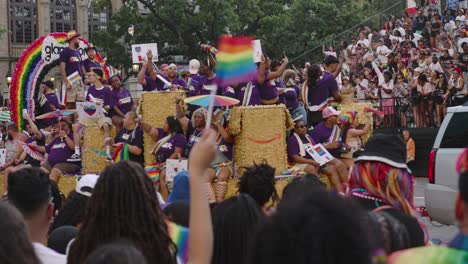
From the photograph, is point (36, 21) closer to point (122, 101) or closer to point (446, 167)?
point (122, 101)

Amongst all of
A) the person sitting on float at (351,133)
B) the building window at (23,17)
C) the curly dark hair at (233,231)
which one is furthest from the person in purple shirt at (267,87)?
the building window at (23,17)

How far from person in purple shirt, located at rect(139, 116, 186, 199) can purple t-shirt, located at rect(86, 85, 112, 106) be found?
2.46 meters

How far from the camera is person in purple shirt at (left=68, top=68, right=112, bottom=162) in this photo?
570 inches

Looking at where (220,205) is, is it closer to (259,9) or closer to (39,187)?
(39,187)

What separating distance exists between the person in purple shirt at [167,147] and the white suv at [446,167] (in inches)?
144

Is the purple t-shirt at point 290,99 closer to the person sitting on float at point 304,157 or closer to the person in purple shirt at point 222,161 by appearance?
the person sitting on float at point 304,157

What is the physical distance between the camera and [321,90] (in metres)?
13.5

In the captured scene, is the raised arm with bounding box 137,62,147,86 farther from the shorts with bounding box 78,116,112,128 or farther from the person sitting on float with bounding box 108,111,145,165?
the person sitting on float with bounding box 108,111,145,165

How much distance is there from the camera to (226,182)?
486 inches

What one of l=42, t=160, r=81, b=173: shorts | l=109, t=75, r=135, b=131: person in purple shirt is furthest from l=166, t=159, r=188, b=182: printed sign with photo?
l=109, t=75, r=135, b=131: person in purple shirt

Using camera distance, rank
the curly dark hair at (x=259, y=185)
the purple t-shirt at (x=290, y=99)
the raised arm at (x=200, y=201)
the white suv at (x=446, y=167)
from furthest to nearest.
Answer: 1. the purple t-shirt at (x=290, y=99)
2. the white suv at (x=446, y=167)
3. the curly dark hair at (x=259, y=185)
4. the raised arm at (x=200, y=201)

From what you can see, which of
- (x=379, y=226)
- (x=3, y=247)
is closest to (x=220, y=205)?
(x=379, y=226)

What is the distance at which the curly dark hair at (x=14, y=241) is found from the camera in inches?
134

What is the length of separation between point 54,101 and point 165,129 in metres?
4.99
